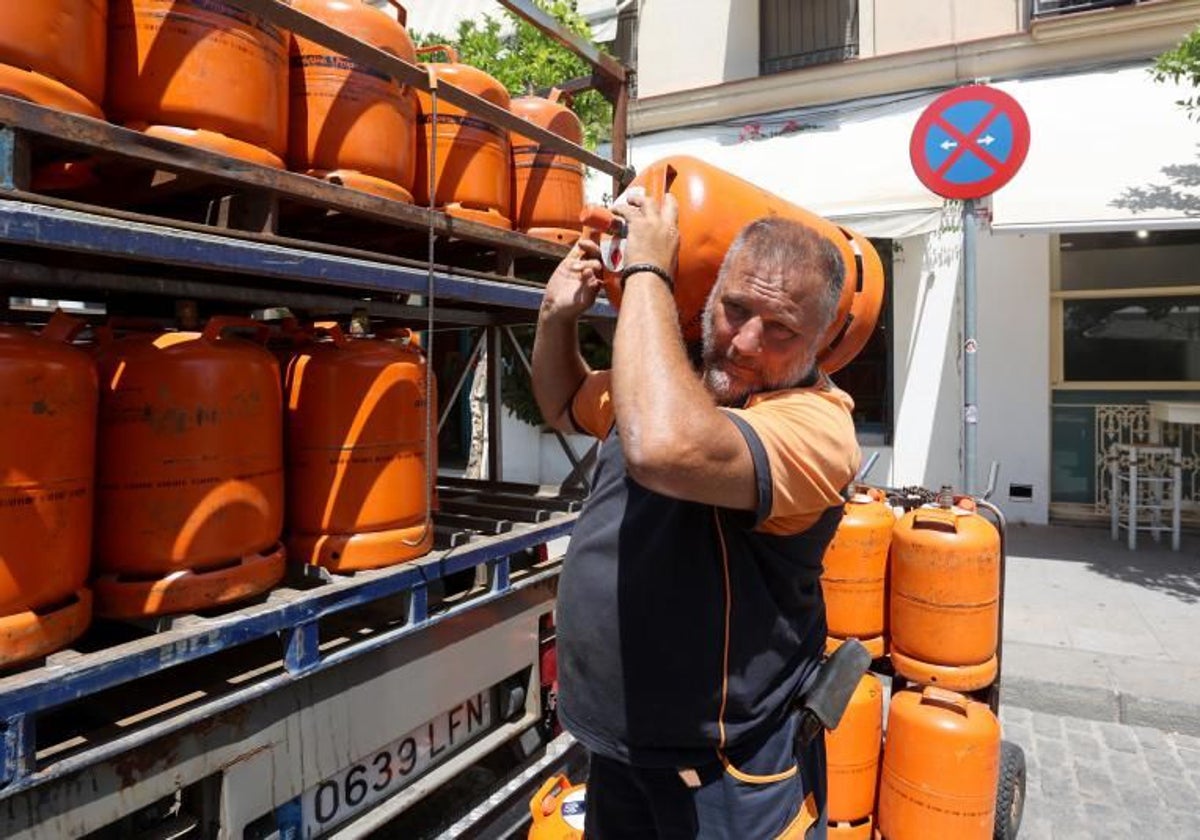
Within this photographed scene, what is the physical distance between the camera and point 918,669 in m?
3.01

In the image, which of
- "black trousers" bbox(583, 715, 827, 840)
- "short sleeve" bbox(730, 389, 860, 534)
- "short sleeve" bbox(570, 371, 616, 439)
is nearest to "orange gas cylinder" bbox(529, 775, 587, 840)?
"black trousers" bbox(583, 715, 827, 840)

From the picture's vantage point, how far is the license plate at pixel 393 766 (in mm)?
2092

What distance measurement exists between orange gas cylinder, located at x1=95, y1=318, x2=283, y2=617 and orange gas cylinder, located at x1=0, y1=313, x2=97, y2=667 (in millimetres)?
121

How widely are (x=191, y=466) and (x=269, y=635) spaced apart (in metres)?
0.62

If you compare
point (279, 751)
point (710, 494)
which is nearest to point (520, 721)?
point (279, 751)

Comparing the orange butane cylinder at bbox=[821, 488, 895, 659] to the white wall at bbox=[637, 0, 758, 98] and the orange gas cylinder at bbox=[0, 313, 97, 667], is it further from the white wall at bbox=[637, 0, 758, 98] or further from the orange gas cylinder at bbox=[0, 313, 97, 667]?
the white wall at bbox=[637, 0, 758, 98]

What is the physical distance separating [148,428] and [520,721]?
1685 millimetres

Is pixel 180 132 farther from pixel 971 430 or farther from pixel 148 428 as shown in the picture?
pixel 971 430

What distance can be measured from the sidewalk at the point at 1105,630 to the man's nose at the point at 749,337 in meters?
3.94

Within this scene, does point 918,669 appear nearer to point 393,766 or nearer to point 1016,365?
point 393,766

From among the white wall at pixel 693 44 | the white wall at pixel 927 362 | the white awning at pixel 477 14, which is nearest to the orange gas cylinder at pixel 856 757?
the white wall at pixel 927 362

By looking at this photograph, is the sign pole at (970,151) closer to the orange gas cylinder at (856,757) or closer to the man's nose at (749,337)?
the orange gas cylinder at (856,757)

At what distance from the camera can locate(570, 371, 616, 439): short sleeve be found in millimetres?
2131

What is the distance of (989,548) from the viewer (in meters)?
2.91
